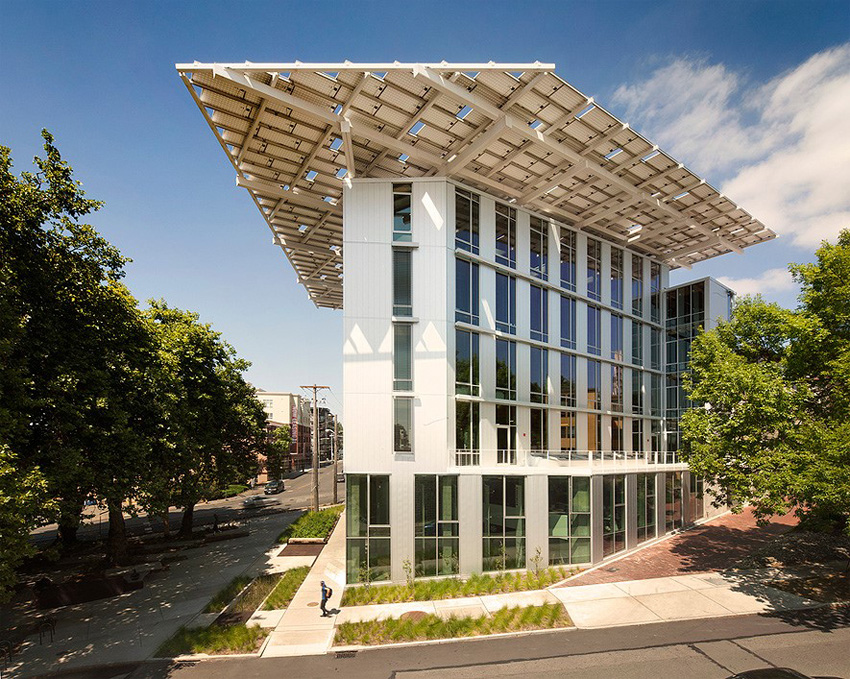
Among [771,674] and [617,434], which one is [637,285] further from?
[771,674]

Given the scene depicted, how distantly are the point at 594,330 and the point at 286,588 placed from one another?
22.2 meters

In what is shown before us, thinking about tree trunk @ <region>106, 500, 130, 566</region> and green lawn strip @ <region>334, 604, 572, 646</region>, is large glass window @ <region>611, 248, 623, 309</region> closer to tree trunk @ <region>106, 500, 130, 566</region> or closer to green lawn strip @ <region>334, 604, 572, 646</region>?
green lawn strip @ <region>334, 604, 572, 646</region>

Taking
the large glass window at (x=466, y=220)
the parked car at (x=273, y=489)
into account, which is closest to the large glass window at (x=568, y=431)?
the large glass window at (x=466, y=220)

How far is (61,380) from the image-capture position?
43.9 feet

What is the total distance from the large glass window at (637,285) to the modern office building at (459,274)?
5567 mm

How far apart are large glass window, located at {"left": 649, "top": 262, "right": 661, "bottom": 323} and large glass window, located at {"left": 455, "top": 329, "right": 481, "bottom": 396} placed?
59.6 feet

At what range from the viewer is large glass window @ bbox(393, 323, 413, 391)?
19.5 metres

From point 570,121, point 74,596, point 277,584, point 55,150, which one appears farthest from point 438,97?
point 74,596

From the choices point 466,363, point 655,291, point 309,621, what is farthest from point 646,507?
point 309,621

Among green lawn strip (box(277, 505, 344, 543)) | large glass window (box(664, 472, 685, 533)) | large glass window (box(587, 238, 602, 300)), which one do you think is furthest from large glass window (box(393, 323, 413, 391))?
large glass window (box(664, 472, 685, 533))

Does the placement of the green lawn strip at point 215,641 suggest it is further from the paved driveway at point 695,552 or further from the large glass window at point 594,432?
the large glass window at point 594,432

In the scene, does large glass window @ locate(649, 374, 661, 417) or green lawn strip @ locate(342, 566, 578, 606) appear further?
large glass window @ locate(649, 374, 661, 417)

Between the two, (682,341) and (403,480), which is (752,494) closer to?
(403,480)

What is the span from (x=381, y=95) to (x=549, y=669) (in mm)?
19788
